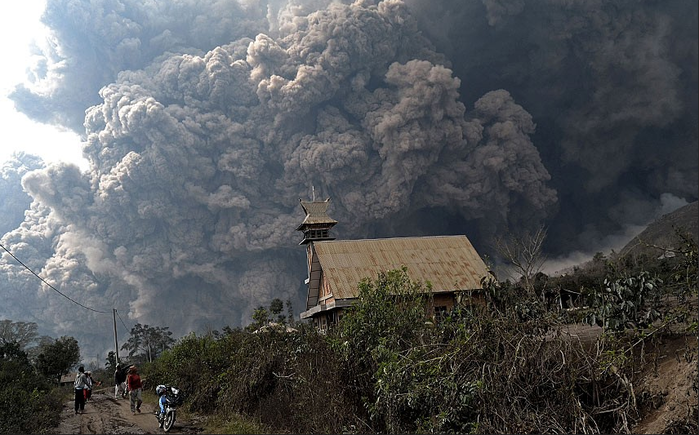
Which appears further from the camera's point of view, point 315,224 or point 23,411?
point 315,224

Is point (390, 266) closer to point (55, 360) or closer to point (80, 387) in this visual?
point (80, 387)

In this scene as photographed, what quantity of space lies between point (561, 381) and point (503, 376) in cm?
91

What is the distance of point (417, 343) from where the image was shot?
37.3 ft

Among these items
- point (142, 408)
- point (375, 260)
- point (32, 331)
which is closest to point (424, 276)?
point (375, 260)

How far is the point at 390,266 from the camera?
89.4ft

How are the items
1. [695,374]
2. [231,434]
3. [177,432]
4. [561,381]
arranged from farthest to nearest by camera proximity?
[177,432] → [231,434] → [561,381] → [695,374]

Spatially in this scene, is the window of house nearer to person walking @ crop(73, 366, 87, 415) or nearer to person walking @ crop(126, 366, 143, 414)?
person walking @ crop(126, 366, 143, 414)

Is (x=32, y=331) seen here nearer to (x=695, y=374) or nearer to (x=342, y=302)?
(x=342, y=302)

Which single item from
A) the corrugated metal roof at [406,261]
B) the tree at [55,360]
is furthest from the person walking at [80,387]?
the tree at [55,360]

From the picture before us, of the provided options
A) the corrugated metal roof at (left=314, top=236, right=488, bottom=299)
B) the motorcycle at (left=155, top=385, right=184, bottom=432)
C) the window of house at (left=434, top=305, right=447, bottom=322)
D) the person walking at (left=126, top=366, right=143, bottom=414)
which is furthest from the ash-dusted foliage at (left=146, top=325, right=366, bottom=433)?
the corrugated metal roof at (left=314, top=236, right=488, bottom=299)

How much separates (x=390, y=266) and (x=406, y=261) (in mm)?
916

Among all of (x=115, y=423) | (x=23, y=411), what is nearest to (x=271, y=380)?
(x=115, y=423)

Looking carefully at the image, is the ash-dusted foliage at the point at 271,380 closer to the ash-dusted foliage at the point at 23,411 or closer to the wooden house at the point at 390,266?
the ash-dusted foliage at the point at 23,411

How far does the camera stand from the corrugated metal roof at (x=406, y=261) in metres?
26.0
